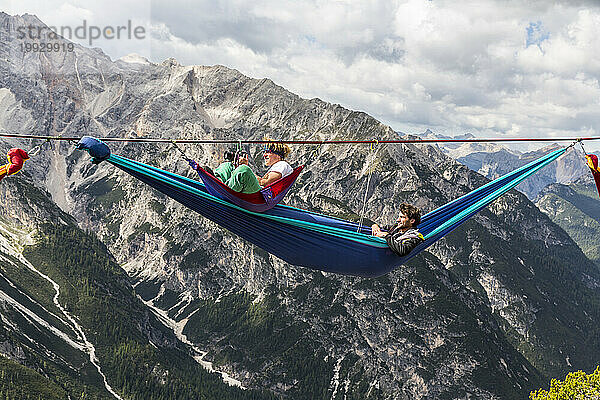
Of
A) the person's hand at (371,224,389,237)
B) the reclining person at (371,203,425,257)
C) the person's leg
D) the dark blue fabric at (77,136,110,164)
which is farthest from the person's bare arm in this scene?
the dark blue fabric at (77,136,110,164)

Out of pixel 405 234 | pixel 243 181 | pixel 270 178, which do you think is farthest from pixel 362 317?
pixel 243 181

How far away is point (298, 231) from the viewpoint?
8.91 meters

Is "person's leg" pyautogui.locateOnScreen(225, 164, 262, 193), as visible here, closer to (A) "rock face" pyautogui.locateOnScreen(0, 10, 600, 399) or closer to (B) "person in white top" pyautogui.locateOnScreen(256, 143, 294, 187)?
(B) "person in white top" pyautogui.locateOnScreen(256, 143, 294, 187)

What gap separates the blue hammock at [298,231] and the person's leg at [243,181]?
2.44 feet

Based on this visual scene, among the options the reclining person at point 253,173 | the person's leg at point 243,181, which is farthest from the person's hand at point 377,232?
the person's leg at point 243,181

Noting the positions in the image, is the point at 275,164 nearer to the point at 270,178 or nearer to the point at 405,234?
the point at 270,178

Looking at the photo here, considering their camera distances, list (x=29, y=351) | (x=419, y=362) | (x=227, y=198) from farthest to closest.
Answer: (x=419, y=362), (x=29, y=351), (x=227, y=198)

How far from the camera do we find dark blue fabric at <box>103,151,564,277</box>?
8.84 m

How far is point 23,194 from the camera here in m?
163

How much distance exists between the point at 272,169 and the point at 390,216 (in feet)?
611

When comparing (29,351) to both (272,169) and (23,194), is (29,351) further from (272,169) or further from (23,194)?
(272,169)

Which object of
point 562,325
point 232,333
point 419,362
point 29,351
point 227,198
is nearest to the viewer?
point 227,198

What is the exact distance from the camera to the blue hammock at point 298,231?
8.83m

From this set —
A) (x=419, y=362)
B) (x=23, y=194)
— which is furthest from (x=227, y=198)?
(x=23, y=194)
